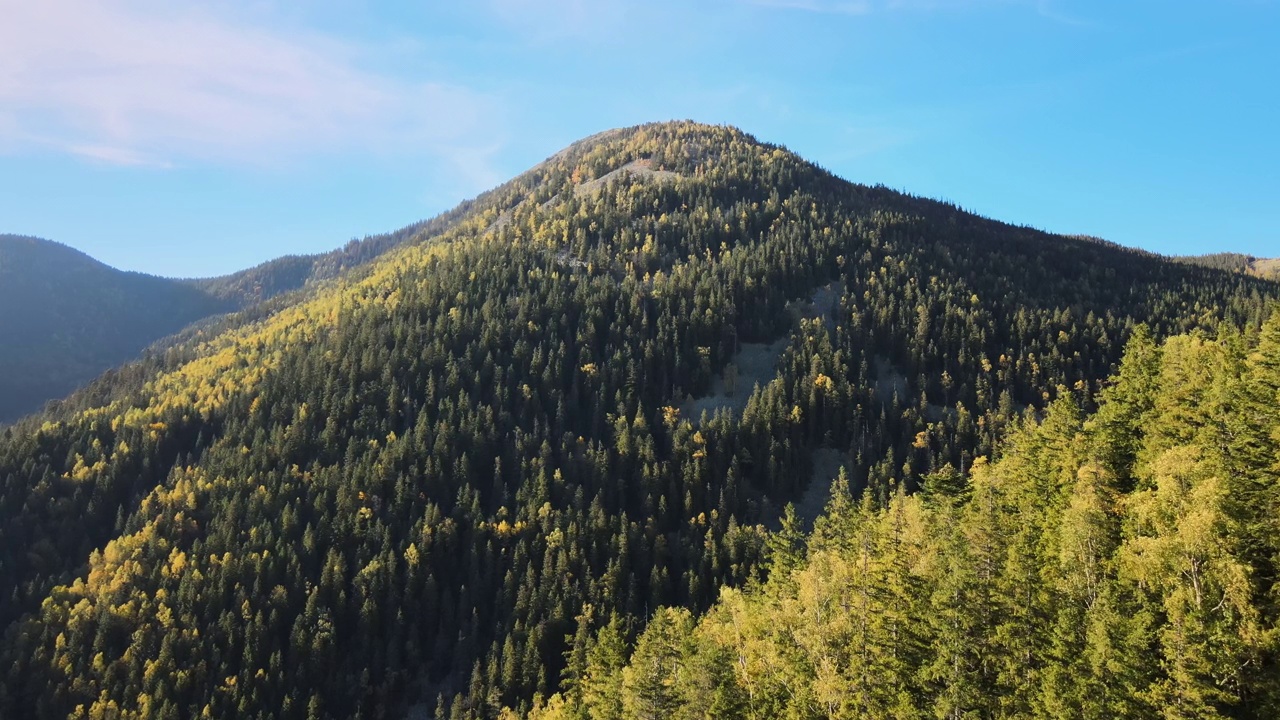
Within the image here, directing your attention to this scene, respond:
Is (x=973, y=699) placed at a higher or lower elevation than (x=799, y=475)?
higher

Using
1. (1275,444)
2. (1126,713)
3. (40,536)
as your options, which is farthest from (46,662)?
(1275,444)

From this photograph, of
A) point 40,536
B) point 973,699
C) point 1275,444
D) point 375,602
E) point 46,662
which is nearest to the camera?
point 973,699

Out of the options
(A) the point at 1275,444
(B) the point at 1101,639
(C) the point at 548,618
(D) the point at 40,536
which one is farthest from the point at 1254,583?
(D) the point at 40,536

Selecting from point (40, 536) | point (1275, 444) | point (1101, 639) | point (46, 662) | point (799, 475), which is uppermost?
point (1275, 444)

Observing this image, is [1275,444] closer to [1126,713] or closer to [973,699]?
[1126,713]

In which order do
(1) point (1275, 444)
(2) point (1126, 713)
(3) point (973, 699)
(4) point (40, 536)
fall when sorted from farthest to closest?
(4) point (40, 536) < (1) point (1275, 444) < (3) point (973, 699) < (2) point (1126, 713)

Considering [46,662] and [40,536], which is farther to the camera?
[40,536]

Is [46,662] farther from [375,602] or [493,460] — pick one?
[493,460]
